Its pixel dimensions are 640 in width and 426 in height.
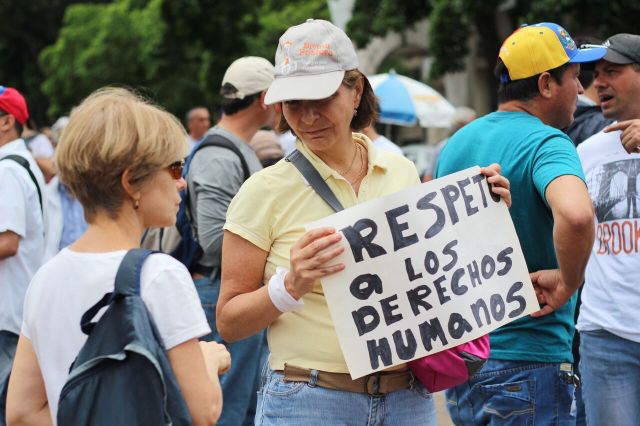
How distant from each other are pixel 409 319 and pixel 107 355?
991mm

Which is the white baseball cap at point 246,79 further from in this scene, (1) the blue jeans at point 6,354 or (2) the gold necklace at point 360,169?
(2) the gold necklace at point 360,169

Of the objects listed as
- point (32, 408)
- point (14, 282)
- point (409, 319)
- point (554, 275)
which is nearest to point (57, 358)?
point (32, 408)

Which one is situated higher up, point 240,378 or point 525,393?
point 525,393

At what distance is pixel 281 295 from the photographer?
9.80 feet

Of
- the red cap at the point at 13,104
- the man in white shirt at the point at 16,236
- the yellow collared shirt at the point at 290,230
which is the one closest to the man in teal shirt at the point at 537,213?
the yellow collared shirt at the point at 290,230

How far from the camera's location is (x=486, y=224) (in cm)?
324

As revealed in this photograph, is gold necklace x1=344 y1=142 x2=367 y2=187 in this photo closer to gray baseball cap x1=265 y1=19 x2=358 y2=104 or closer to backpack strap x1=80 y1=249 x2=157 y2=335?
gray baseball cap x1=265 y1=19 x2=358 y2=104

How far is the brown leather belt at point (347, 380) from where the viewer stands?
122 inches

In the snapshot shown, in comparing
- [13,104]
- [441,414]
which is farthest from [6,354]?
[441,414]

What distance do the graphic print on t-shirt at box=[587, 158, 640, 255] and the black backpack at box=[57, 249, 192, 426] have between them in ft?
7.91

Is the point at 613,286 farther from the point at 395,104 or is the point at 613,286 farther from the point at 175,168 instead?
the point at 395,104

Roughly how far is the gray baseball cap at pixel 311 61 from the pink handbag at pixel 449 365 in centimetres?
85

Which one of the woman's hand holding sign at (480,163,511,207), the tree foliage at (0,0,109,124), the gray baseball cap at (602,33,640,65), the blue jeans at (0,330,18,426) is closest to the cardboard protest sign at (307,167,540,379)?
the woman's hand holding sign at (480,163,511,207)

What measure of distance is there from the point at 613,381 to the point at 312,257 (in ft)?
6.25
